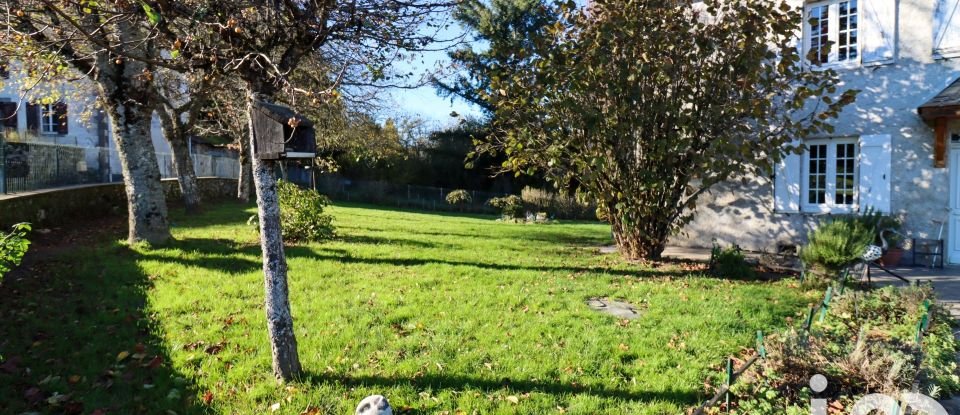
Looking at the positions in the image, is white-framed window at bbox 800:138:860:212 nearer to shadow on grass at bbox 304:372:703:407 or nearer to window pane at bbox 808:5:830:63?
window pane at bbox 808:5:830:63

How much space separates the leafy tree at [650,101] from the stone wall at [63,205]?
8752mm

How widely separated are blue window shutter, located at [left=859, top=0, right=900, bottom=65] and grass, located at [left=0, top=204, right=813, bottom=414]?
5.09 meters

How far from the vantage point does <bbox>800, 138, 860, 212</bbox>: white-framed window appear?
10.0 metres

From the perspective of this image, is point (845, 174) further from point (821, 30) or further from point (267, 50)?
point (267, 50)

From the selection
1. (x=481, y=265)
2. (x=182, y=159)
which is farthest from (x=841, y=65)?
(x=182, y=159)

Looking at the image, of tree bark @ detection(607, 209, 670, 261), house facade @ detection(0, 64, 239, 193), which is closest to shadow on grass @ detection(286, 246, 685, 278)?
tree bark @ detection(607, 209, 670, 261)

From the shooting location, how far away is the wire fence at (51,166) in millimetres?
10500

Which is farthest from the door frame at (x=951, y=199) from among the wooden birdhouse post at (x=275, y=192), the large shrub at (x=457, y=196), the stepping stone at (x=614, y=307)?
the large shrub at (x=457, y=196)

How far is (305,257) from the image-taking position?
8438 mm

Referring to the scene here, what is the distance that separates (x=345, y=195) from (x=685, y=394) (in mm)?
27514

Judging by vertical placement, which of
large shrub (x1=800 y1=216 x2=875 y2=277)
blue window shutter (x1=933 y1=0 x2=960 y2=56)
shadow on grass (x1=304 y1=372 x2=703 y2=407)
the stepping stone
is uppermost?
blue window shutter (x1=933 y1=0 x2=960 y2=56)

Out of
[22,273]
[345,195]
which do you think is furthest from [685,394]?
[345,195]

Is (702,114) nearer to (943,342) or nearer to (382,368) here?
(943,342)

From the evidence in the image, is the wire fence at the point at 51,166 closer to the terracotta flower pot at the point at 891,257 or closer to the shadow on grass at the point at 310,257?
the shadow on grass at the point at 310,257
